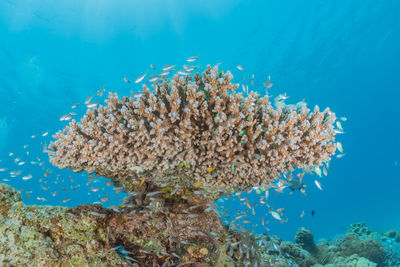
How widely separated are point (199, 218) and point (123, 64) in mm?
50616

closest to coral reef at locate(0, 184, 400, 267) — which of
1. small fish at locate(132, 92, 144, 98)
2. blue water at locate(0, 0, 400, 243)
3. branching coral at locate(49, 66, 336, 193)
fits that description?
branching coral at locate(49, 66, 336, 193)

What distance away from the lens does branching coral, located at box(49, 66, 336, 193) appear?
137 inches

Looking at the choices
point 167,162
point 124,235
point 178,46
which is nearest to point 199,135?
point 167,162

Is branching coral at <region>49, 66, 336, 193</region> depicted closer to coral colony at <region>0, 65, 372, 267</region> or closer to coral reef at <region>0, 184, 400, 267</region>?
coral colony at <region>0, 65, 372, 267</region>

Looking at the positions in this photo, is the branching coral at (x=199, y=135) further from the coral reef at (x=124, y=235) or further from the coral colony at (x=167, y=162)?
the coral reef at (x=124, y=235)

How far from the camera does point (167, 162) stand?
12.3 feet

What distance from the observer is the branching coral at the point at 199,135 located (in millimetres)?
3479

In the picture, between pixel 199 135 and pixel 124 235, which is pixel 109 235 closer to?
pixel 124 235

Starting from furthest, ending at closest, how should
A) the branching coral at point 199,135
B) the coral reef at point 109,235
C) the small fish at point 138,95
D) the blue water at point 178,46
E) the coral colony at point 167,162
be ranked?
the blue water at point 178,46, the small fish at point 138,95, the branching coral at point 199,135, the coral colony at point 167,162, the coral reef at point 109,235

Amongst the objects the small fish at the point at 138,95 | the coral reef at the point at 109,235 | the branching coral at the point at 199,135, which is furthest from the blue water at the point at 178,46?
the coral reef at the point at 109,235

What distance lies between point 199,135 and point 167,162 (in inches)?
28.5

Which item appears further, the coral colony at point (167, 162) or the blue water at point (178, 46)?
the blue water at point (178, 46)

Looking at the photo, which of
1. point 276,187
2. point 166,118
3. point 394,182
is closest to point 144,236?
point 166,118

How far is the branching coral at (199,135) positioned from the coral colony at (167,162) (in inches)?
0.7
